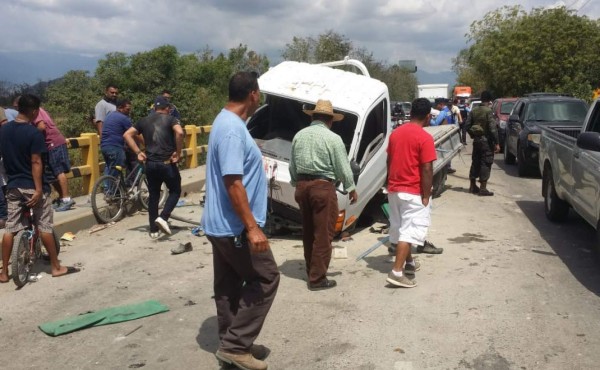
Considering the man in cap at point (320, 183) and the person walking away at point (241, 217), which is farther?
the man in cap at point (320, 183)

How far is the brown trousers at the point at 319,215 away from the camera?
617cm

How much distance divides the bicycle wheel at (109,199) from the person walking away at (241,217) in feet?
18.4

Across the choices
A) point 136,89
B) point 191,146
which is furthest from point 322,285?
point 136,89

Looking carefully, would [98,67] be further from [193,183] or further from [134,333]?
[134,333]

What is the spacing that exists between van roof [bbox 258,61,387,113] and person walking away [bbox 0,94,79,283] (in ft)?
11.1

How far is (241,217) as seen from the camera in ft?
12.8

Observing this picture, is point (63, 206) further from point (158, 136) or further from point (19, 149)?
point (19, 149)

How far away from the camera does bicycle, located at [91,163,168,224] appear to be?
30.8ft

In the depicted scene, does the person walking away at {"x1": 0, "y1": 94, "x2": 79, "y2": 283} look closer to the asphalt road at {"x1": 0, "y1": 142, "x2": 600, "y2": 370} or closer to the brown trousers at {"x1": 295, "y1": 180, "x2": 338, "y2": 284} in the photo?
the asphalt road at {"x1": 0, "y1": 142, "x2": 600, "y2": 370}

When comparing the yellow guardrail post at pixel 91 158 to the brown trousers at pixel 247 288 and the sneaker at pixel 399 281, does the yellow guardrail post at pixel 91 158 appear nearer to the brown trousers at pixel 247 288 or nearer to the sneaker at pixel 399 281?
the sneaker at pixel 399 281

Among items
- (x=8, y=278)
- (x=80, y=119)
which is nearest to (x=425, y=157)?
(x=8, y=278)

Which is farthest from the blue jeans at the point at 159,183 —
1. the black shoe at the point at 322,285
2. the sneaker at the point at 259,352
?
the sneaker at the point at 259,352

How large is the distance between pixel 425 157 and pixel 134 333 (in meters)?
3.15

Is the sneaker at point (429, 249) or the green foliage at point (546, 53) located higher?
the green foliage at point (546, 53)
